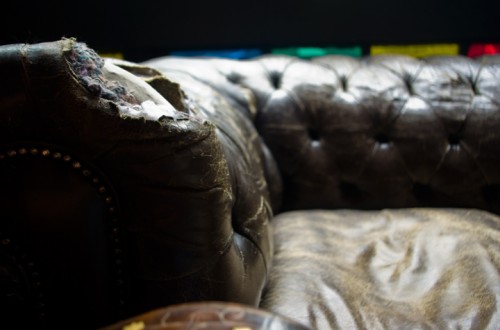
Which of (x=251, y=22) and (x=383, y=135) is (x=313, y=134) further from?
(x=251, y=22)

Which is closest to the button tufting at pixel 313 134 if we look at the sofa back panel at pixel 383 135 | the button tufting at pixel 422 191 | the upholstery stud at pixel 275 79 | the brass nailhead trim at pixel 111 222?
the sofa back panel at pixel 383 135

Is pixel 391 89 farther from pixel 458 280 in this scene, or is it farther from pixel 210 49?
pixel 210 49

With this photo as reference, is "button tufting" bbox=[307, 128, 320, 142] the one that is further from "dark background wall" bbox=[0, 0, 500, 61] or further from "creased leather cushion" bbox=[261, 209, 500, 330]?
"dark background wall" bbox=[0, 0, 500, 61]

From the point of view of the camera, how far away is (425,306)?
848mm

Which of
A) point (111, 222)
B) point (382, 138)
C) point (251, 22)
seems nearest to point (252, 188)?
point (111, 222)

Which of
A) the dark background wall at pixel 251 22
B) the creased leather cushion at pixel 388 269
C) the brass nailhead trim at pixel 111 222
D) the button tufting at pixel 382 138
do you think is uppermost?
the dark background wall at pixel 251 22

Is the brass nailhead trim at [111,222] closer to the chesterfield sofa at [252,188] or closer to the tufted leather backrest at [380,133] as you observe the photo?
the chesterfield sofa at [252,188]

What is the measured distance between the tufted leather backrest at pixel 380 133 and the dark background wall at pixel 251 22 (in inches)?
17.2

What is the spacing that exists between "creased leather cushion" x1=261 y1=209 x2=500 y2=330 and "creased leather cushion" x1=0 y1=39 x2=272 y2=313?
22 cm

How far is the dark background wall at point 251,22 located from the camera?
1668mm

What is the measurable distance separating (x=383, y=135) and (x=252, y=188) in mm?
574

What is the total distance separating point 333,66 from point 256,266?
770mm

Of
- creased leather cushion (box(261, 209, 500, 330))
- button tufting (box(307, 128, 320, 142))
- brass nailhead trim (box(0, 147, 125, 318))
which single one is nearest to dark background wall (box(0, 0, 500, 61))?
Answer: button tufting (box(307, 128, 320, 142))

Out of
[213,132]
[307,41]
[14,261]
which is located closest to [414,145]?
[307,41]
